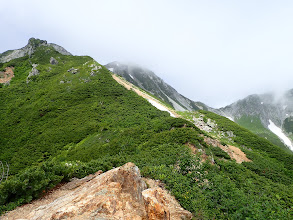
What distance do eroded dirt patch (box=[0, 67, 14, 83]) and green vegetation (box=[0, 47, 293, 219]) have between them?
80.4 inches

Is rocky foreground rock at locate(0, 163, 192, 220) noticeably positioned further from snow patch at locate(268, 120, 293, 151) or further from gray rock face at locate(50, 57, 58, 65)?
snow patch at locate(268, 120, 293, 151)

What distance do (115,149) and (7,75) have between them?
5335 centimetres

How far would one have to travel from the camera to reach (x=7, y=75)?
5253 centimetres

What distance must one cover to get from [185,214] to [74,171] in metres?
7.37

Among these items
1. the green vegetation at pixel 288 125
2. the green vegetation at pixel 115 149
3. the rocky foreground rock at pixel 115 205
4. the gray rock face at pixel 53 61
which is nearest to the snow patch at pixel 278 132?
the green vegetation at pixel 288 125

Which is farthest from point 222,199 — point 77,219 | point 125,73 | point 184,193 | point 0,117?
point 125,73

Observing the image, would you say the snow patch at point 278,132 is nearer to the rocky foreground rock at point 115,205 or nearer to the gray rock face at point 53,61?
the gray rock face at point 53,61

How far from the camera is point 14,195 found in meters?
8.38

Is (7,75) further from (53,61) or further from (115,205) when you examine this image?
(115,205)

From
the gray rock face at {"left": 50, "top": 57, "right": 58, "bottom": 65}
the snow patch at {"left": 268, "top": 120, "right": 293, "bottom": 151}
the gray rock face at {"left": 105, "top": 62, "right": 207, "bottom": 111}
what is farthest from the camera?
the snow patch at {"left": 268, "top": 120, "right": 293, "bottom": 151}

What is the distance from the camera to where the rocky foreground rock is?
5454 mm

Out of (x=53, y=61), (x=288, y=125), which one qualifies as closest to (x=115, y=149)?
(x=53, y=61)

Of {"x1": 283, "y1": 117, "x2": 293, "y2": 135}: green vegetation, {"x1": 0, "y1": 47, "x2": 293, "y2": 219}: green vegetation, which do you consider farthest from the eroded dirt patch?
{"x1": 283, "y1": 117, "x2": 293, "y2": 135}: green vegetation

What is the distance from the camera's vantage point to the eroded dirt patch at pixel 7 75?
49875 millimetres
